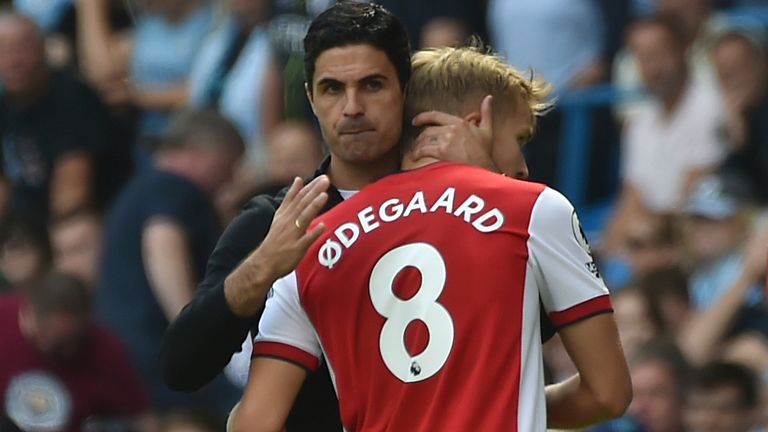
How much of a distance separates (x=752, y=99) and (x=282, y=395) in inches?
197

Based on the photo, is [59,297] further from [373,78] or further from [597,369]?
[597,369]

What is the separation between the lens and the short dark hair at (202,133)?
8227 millimetres

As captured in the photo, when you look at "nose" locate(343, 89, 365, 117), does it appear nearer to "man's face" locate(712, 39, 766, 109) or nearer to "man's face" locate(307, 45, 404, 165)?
"man's face" locate(307, 45, 404, 165)

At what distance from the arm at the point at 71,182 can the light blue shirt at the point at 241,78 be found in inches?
26.7

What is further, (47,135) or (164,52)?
(164,52)

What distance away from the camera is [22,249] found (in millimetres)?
9195

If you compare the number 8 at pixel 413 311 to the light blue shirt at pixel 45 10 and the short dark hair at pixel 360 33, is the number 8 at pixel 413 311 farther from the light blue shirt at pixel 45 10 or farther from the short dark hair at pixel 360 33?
the light blue shirt at pixel 45 10

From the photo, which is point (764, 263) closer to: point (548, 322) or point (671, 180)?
point (671, 180)

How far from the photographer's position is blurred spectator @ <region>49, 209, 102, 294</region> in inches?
388

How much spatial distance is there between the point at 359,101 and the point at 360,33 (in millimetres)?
146

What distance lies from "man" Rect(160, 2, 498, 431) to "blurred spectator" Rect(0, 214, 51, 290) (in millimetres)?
5013

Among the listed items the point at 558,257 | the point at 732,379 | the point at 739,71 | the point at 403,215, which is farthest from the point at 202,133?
the point at 558,257

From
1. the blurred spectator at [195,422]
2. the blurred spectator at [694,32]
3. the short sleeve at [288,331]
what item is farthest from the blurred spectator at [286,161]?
the short sleeve at [288,331]

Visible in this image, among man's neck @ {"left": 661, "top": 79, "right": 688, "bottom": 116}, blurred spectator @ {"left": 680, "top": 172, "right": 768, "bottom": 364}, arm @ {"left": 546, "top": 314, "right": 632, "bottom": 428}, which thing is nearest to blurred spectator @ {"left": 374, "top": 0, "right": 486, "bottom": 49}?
man's neck @ {"left": 661, "top": 79, "right": 688, "bottom": 116}
